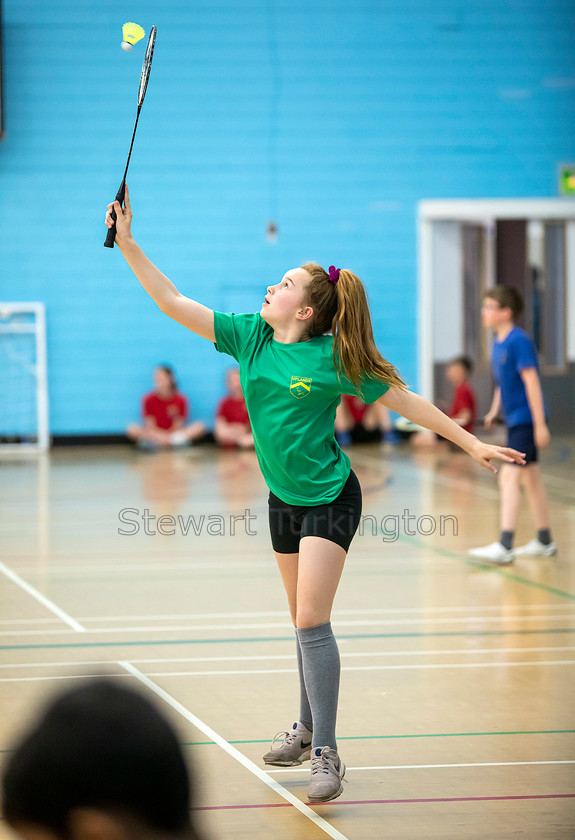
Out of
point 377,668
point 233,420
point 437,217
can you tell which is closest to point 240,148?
point 437,217

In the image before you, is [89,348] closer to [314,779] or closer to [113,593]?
[113,593]

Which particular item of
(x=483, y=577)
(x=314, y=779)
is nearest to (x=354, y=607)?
(x=483, y=577)

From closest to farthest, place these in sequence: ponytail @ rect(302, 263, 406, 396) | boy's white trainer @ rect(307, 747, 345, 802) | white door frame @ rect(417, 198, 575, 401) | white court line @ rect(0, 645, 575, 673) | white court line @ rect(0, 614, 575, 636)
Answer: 1. boy's white trainer @ rect(307, 747, 345, 802)
2. ponytail @ rect(302, 263, 406, 396)
3. white court line @ rect(0, 645, 575, 673)
4. white court line @ rect(0, 614, 575, 636)
5. white door frame @ rect(417, 198, 575, 401)

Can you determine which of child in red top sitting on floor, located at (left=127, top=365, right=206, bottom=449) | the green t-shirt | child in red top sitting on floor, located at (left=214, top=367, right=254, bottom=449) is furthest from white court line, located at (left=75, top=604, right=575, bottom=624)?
child in red top sitting on floor, located at (left=127, top=365, right=206, bottom=449)

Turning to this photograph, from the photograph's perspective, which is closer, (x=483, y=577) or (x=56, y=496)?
(x=483, y=577)

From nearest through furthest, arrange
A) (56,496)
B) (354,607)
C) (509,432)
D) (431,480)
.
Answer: (354,607) < (509,432) < (56,496) < (431,480)

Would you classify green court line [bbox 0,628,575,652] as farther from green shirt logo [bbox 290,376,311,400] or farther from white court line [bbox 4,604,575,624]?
green shirt logo [bbox 290,376,311,400]

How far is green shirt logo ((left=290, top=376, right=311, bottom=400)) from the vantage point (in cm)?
329

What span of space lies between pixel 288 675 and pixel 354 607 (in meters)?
1.34

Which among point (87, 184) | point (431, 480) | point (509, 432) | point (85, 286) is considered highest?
point (87, 184)

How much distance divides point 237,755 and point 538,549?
13.1ft

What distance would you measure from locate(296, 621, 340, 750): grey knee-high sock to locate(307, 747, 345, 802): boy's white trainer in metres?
Result: 0.03

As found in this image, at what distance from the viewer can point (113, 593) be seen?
622 centimetres

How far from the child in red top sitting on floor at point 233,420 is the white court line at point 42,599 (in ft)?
26.3
